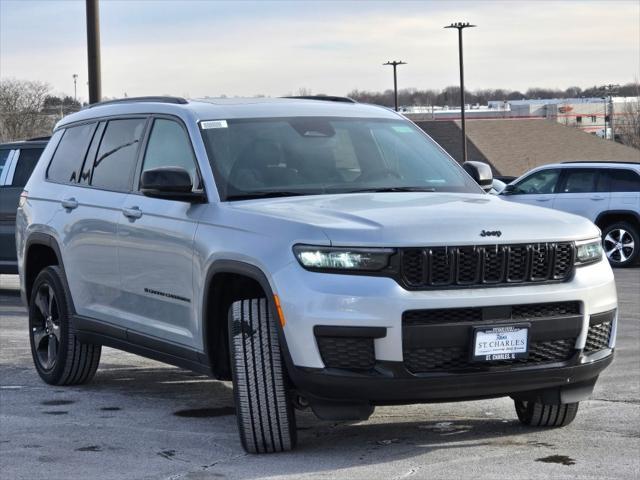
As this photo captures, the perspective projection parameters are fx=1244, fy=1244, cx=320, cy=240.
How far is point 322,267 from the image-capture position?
19.8 ft

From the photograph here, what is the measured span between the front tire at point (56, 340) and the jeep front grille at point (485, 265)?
3451 mm

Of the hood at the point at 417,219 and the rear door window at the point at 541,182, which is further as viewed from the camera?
the rear door window at the point at 541,182

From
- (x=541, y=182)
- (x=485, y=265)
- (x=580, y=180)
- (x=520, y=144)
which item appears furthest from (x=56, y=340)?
(x=520, y=144)

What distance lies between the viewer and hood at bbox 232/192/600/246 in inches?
237

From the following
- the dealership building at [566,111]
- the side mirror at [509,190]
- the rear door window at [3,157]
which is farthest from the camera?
the dealership building at [566,111]

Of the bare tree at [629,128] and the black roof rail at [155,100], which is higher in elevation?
the black roof rail at [155,100]

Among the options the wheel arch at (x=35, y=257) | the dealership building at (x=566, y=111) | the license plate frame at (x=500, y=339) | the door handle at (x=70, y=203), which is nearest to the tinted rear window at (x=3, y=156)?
the wheel arch at (x=35, y=257)

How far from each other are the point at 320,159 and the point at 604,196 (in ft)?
47.9

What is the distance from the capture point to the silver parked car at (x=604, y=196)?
2098 centimetres

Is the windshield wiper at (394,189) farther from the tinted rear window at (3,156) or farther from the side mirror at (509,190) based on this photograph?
the side mirror at (509,190)

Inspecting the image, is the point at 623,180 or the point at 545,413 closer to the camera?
the point at 545,413

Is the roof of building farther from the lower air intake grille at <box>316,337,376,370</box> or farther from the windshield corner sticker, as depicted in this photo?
the lower air intake grille at <box>316,337,376,370</box>

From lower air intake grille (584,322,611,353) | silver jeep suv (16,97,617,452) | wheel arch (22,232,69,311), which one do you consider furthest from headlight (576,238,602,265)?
wheel arch (22,232,69,311)

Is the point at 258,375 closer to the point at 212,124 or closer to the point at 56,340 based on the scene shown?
the point at 212,124
